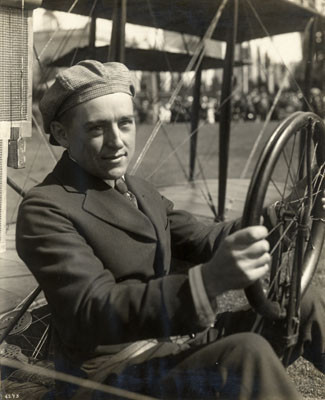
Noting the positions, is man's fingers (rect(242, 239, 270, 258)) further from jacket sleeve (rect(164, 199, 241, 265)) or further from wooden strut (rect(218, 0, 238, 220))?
wooden strut (rect(218, 0, 238, 220))

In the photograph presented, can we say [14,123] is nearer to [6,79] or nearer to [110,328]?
[6,79]

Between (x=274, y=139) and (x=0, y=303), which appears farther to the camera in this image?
(x=0, y=303)

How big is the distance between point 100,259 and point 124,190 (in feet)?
0.86

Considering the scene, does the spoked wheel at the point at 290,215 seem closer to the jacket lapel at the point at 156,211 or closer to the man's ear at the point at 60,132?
the jacket lapel at the point at 156,211

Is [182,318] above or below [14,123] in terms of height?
below

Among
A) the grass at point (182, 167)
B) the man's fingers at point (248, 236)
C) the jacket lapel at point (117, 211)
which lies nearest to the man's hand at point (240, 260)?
the man's fingers at point (248, 236)

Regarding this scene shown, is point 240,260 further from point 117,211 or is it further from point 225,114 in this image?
point 225,114

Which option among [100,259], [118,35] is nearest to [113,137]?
[100,259]

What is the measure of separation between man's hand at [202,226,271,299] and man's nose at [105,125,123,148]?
0.45 m

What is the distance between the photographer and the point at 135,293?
1228 mm

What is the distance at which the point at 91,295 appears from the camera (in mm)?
1231

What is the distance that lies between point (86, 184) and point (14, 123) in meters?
0.70

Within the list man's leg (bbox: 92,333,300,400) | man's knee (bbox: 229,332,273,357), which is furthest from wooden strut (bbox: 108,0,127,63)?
man's knee (bbox: 229,332,273,357)

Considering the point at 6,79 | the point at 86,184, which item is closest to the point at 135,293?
the point at 86,184
